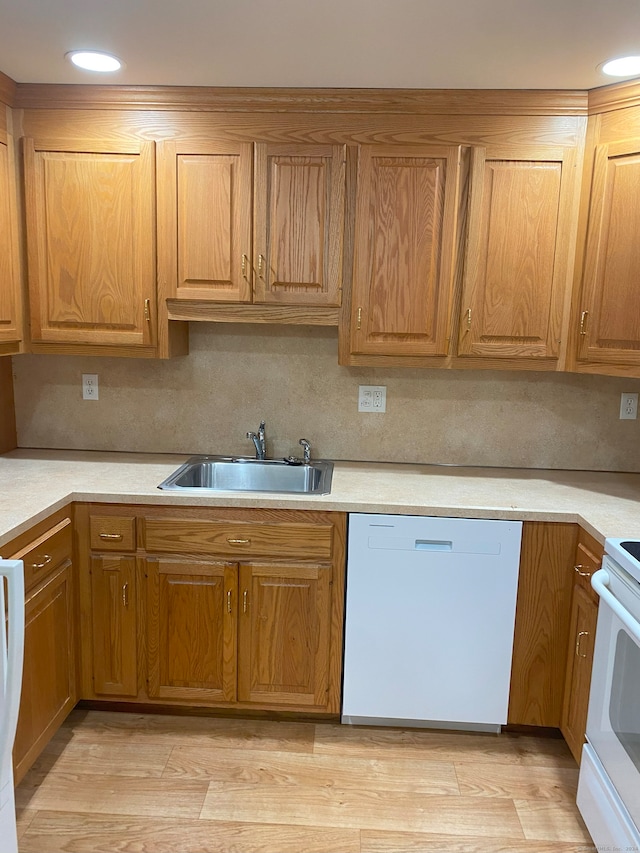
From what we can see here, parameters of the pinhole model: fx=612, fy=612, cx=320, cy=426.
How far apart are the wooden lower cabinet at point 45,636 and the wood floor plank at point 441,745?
3.05ft

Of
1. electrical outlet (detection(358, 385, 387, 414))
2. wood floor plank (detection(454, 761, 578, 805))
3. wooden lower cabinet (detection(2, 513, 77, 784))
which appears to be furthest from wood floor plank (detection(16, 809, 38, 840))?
electrical outlet (detection(358, 385, 387, 414))

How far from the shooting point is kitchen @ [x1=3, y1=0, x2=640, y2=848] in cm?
264

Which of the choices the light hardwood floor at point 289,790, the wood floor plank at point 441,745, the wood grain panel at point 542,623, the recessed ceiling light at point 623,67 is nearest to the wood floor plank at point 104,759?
the light hardwood floor at point 289,790

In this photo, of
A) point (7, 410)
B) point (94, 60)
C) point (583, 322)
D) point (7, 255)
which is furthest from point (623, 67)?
point (7, 410)

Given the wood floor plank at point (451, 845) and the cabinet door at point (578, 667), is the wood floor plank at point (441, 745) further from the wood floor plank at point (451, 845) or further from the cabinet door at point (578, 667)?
the wood floor plank at point (451, 845)

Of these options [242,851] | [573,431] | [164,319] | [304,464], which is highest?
[164,319]

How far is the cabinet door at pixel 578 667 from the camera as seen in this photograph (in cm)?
197

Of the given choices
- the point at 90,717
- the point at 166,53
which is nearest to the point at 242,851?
the point at 90,717

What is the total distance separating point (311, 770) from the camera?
211 centimetres

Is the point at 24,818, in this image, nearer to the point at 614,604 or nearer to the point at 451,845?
the point at 451,845

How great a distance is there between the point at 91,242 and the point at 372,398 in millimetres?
1290

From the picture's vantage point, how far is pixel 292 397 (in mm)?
2701

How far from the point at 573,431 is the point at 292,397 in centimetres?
123

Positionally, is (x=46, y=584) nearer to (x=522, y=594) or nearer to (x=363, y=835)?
(x=363, y=835)
